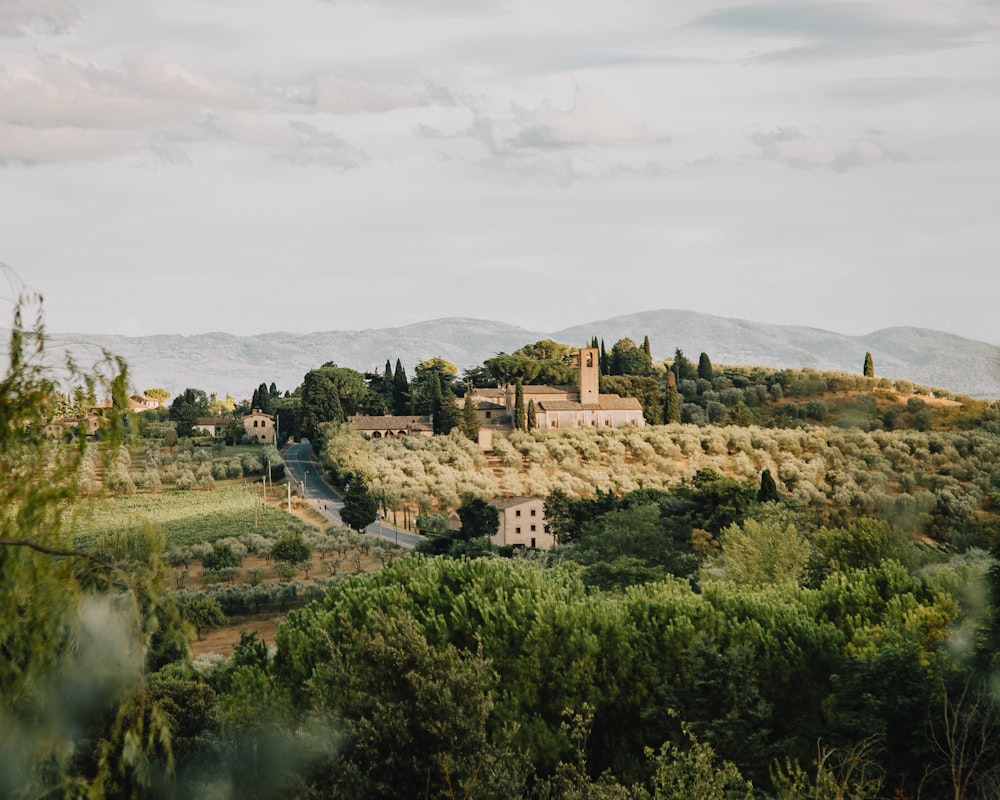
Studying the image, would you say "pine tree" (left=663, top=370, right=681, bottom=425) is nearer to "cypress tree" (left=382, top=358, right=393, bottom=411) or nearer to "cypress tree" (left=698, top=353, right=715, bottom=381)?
"cypress tree" (left=698, top=353, right=715, bottom=381)

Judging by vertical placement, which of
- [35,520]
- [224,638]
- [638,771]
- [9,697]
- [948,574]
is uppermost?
[35,520]

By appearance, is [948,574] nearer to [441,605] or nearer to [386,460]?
[441,605]

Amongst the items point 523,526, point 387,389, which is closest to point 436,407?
point 387,389

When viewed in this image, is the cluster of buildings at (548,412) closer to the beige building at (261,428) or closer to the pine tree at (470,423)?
the pine tree at (470,423)

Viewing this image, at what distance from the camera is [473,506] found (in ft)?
167

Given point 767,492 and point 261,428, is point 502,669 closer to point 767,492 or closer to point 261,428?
point 767,492

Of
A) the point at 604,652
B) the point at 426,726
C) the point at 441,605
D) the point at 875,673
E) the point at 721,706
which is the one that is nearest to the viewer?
the point at 426,726

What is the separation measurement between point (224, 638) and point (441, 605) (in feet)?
48.6

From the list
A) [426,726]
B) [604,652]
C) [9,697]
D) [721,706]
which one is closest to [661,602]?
[604,652]

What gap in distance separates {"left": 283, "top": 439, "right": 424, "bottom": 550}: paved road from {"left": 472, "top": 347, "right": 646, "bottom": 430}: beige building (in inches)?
538

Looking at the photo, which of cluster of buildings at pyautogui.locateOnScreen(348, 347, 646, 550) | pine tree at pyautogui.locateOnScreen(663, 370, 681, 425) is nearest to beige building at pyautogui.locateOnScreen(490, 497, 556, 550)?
cluster of buildings at pyautogui.locateOnScreen(348, 347, 646, 550)

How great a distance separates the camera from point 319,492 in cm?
6556

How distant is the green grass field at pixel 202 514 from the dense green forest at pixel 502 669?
5534 millimetres

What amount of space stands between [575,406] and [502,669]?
5963 centimetres
